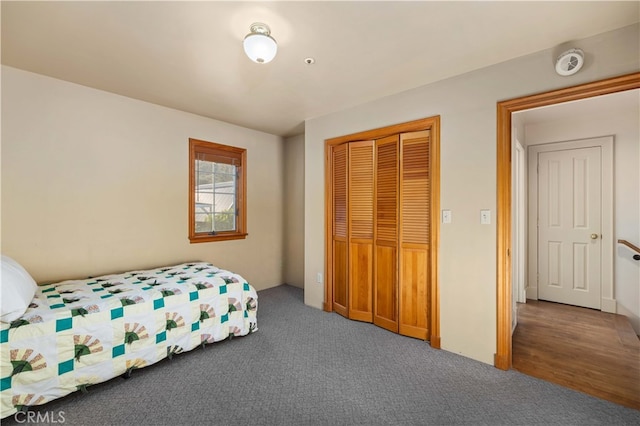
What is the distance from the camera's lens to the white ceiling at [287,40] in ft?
5.63

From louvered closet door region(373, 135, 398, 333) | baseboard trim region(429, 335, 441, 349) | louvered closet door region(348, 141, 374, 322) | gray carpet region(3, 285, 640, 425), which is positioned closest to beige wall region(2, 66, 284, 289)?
gray carpet region(3, 285, 640, 425)

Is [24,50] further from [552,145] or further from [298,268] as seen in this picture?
[552,145]

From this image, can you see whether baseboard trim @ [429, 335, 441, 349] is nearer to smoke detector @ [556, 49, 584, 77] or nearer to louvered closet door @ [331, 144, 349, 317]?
louvered closet door @ [331, 144, 349, 317]

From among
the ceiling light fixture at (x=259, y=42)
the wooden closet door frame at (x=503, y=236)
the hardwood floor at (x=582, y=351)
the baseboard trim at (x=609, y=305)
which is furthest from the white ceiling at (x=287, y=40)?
the baseboard trim at (x=609, y=305)

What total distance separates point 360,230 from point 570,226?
9.69 feet

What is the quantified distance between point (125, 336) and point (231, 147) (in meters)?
2.65

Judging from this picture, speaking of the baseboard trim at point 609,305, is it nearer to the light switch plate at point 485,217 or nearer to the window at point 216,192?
the light switch plate at point 485,217

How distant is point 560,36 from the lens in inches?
77.4

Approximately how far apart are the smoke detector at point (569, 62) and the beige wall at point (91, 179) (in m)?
3.57

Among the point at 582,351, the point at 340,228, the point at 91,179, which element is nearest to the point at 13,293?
the point at 91,179

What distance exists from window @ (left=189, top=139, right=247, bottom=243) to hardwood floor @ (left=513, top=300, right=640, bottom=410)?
3551mm

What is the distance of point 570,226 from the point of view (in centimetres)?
387

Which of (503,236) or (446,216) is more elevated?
(446,216)

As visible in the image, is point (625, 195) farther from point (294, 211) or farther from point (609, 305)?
point (294, 211)
